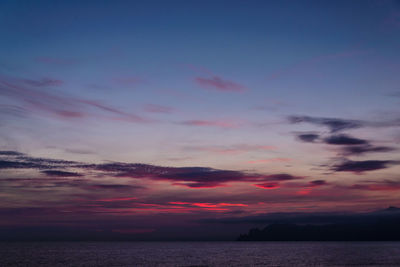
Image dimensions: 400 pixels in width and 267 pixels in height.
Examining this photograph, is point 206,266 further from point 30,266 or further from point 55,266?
point 30,266

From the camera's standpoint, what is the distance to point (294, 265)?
4678 inches

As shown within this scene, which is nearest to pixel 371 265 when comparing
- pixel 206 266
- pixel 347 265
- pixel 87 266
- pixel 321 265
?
pixel 347 265

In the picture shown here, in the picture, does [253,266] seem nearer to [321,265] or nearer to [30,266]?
[321,265]

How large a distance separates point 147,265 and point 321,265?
5555 cm

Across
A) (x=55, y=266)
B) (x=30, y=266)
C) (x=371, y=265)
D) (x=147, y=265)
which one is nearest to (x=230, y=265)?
(x=147, y=265)

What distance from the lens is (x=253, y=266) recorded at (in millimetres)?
119312

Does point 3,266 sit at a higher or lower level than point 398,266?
lower

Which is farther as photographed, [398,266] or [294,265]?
[294,265]

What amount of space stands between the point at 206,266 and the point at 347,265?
44165mm

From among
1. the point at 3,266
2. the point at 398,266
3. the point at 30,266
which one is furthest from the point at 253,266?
the point at 3,266

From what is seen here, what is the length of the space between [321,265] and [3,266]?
101m

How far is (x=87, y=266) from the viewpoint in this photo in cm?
11794

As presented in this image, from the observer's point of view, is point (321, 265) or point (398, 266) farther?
point (321, 265)

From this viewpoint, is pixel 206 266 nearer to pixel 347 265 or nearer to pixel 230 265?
pixel 230 265
